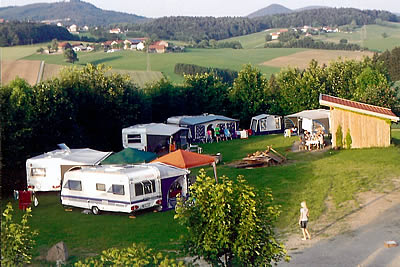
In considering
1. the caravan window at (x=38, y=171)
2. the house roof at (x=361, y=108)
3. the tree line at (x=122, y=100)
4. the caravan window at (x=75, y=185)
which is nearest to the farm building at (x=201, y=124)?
the tree line at (x=122, y=100)

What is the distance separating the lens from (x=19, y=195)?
19797 mm

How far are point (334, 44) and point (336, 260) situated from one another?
92689 mm

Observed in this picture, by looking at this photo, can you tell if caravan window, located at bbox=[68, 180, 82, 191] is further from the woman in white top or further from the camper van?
the woman in white top

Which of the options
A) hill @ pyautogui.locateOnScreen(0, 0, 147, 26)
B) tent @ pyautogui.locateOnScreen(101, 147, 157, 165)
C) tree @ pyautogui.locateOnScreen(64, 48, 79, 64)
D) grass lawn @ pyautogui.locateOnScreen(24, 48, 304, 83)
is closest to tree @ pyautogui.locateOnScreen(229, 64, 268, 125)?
tent @ pyautogui.locateOnScreen(101, 147, 157, 165)

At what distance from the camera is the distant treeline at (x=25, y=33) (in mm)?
55062

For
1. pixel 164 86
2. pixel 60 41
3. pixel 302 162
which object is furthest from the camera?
pixel 60 41

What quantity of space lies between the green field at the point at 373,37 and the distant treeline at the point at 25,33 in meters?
58.1

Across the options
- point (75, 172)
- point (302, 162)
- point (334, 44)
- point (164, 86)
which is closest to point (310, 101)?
point (164, 86)

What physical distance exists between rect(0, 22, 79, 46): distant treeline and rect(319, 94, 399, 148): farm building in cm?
3876

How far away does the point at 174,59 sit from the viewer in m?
82.7

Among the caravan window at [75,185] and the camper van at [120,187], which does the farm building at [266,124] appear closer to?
the camper van at [120,187]

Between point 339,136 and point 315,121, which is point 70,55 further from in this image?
point 339,136

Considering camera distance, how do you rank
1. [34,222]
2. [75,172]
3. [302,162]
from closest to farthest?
[34,222] → [75,172] → [302,162]

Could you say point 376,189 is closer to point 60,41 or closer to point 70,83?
point 70,83
